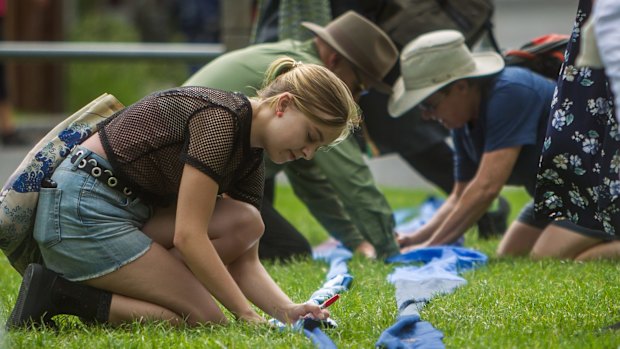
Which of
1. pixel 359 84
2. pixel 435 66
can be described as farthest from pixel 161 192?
pixel 435 66

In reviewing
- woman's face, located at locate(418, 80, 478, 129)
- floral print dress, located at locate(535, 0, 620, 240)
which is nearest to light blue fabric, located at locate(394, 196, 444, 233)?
woman's face, located at locate(418, 80, 478, 129)

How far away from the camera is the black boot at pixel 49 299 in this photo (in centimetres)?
308

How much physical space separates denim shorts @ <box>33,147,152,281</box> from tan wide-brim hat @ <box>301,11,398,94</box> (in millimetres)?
1703

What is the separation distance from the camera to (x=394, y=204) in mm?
7316

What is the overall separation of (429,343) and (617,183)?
70 cm

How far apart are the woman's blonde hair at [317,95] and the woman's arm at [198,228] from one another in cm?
31

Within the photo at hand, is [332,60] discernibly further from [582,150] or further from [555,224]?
[582,150]

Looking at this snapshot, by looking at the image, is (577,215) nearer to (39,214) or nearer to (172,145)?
(172,145)

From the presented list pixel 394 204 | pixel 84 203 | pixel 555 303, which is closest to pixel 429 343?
pixel 555 303

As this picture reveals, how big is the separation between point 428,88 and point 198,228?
193 cm

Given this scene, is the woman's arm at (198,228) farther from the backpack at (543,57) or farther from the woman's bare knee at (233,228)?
the backpack at (543,57)

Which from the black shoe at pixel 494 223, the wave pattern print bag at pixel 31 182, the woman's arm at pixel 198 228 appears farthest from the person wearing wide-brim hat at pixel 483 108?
the woman's arm at pixel 198 228

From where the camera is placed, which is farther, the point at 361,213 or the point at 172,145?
the point at 361,213

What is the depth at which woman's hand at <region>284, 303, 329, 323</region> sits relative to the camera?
3059mm
